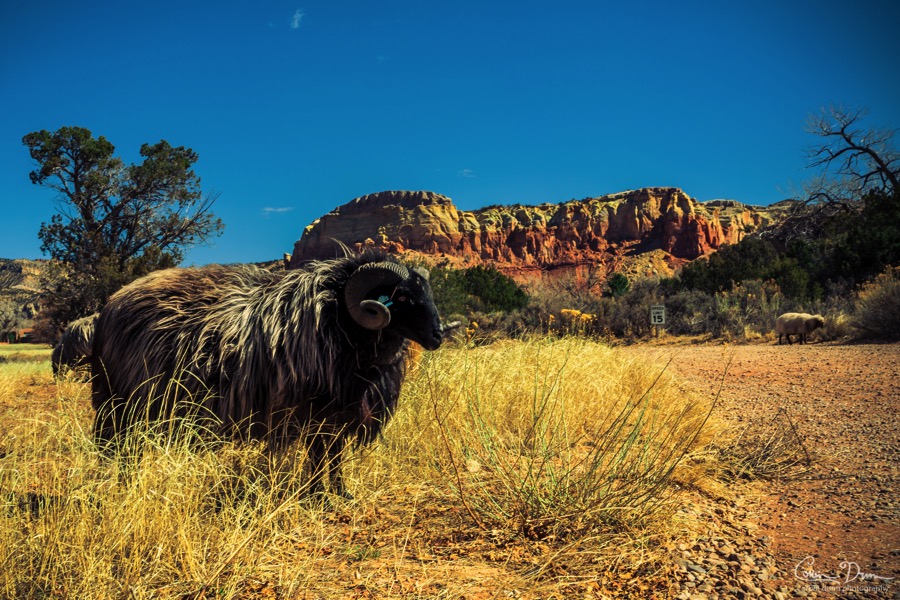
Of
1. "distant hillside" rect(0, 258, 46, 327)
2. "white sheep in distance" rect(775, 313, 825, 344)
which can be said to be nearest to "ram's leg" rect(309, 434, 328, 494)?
"white sheep in distance" rect(775, 313, 825, 344)

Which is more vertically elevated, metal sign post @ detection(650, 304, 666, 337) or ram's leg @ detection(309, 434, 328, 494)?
metal sign post @ detection(650, 304, 666, 337)

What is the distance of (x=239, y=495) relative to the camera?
3.63m

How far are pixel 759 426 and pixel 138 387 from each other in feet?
19.2

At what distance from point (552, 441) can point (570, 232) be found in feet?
324

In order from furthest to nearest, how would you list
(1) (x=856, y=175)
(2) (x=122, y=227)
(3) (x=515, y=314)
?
(1) (x=856, y=175)
(3) (x=515, y=314)
(2) (x=122, y=227)

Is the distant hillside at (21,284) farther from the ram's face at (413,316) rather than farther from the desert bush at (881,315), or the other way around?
the desert bush at (881,315)

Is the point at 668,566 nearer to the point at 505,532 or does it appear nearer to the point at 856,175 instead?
the point at 505,532

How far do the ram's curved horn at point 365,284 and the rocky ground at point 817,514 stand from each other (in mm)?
2266

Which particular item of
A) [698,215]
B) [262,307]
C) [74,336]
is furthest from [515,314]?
[698,215]

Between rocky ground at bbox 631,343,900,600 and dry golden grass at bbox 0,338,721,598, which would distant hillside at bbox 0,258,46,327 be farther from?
rocky ground at bbox 631,343,900,600

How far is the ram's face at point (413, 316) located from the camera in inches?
160

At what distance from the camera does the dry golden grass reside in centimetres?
259

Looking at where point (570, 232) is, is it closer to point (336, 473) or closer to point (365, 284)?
point (365, 284)

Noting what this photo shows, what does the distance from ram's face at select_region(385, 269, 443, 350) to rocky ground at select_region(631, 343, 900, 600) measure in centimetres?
194
